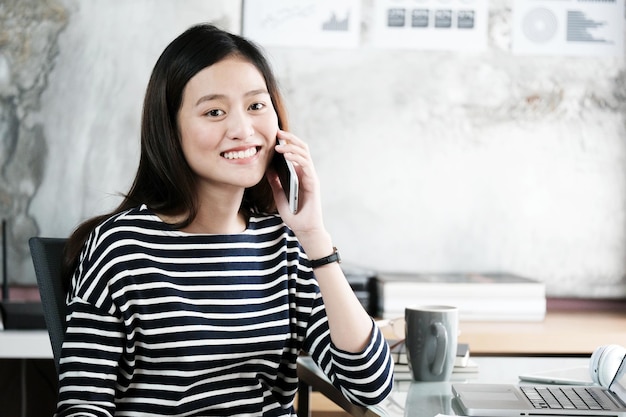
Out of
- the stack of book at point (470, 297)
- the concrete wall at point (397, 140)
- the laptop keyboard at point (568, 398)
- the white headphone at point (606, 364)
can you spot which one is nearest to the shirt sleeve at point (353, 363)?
the laptop keyboard at point (568, 398)

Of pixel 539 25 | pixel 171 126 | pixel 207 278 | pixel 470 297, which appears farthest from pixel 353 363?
pixel 539 25

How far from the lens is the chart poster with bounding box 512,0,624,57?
2443mm

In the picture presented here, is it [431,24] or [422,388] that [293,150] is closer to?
[422,388]

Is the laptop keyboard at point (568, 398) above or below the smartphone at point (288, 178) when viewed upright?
below

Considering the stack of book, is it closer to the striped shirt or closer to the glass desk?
the glass desk

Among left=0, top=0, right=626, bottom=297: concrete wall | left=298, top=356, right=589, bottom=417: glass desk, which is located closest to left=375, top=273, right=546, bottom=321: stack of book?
left=0, top=0, right=626, bottom=297: concrete wall

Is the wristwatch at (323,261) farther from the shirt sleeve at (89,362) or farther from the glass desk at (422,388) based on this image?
the shirt sleeve at (89,362)

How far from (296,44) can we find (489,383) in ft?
4.18

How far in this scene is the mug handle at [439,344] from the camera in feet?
4.73

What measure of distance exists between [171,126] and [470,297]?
109cm

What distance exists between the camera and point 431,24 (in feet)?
7.93

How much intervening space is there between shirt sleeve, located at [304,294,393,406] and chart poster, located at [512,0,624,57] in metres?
1.29

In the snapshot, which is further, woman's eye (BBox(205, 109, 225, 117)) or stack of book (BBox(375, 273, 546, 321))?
stack of book (BBox(375, 273, 546, 321))

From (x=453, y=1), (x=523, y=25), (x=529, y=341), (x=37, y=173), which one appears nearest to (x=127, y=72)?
(x=37, y=173)
